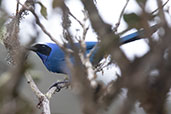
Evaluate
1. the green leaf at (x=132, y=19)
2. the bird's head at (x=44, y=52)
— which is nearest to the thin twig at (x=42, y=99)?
the bird's head at (x=44, y=52)

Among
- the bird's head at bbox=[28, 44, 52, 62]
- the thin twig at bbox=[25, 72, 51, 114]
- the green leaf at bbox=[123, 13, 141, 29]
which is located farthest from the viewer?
the bird's head at bbox=[28, 44, 52, 62]

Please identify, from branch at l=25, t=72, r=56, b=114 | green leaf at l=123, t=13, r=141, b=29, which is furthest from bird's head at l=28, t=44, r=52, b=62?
green leaf at l=123, t=13, r=141, b=29

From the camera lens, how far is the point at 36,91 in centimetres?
151

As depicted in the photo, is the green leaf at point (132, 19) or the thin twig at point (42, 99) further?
the thin twig at point (42, 99)

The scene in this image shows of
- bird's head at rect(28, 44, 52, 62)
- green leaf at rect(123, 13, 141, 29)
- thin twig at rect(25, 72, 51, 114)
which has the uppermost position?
bird's head at rect(28, 44, 52, 62)

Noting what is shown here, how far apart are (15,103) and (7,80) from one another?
2cm

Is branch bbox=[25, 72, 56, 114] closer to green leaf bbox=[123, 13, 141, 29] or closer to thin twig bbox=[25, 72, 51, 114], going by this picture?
thin twig bbox=[25, 72, 51, 114]

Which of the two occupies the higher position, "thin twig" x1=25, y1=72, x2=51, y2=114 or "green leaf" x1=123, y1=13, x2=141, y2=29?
"thin twig" x1=25, y1=72, x2=51, y2=114

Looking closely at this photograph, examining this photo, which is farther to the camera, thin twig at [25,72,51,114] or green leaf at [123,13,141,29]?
thin twig at [25,72,51,114]

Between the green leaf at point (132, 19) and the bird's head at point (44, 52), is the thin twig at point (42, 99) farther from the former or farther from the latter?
the green leaf at point (132, 19)

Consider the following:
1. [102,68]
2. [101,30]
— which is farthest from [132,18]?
[102,68]

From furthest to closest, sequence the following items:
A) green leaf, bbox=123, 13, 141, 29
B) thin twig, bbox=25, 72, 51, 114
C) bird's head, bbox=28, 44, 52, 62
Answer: bird's head, bbox=28, 44, 52, 62 → thin twig, bbox=25, 72, 51, 114 → green leaf, bbox=123, 13, 141, 29

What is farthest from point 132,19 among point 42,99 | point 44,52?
point 44,52

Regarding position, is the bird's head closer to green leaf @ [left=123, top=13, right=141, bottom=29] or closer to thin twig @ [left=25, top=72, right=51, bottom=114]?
thin twig @ [left=25, top=72, right=51, bottom=114]
